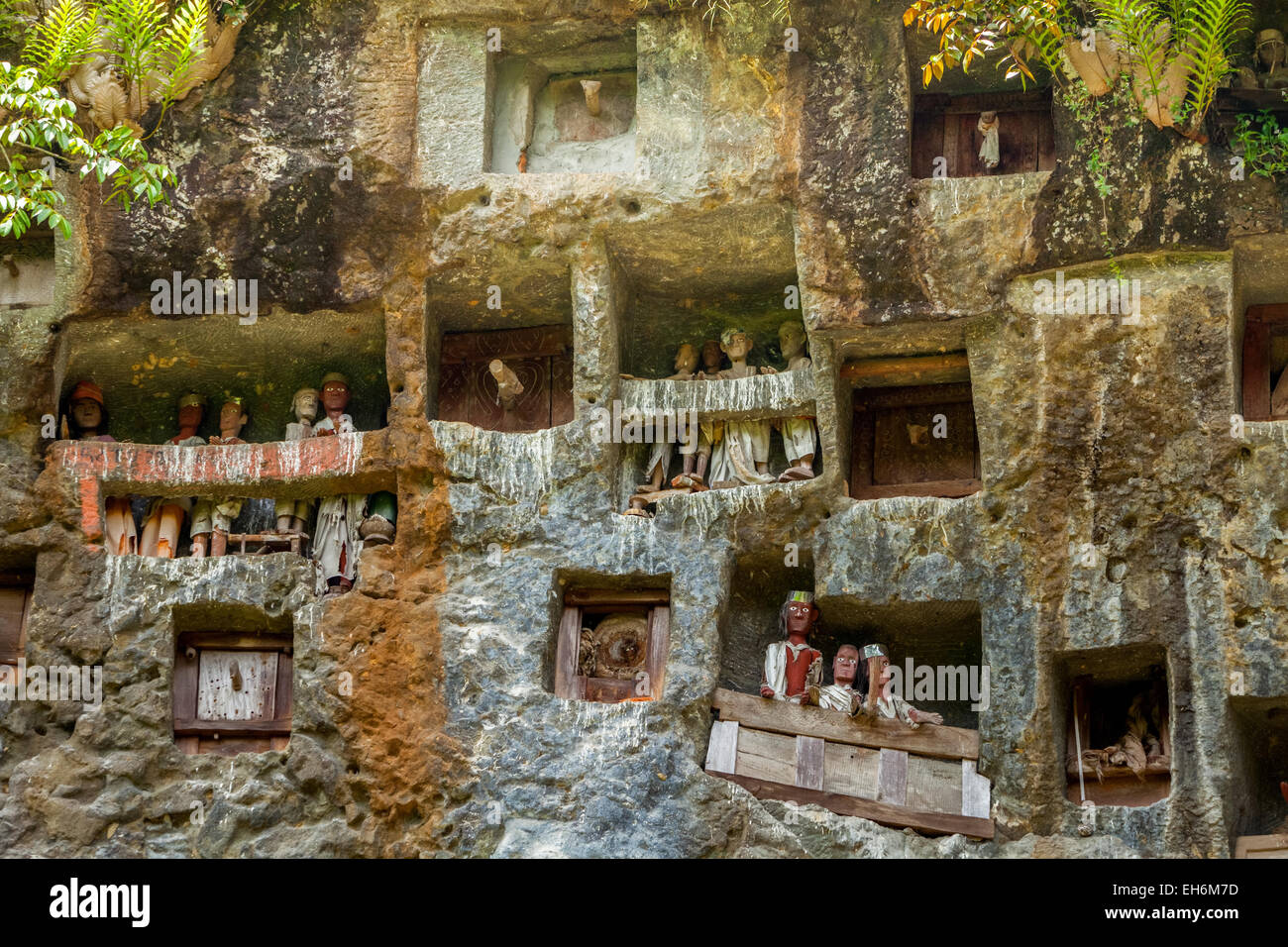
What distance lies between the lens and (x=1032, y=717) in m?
14.5

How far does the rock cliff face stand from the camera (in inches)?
570

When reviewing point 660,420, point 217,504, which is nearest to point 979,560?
point 660,420

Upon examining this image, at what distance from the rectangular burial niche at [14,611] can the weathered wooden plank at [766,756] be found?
5440 mm

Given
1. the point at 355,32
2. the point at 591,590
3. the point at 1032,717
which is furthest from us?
the point at 355,32

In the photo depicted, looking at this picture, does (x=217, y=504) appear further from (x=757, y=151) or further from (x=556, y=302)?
(x=757, y=151)

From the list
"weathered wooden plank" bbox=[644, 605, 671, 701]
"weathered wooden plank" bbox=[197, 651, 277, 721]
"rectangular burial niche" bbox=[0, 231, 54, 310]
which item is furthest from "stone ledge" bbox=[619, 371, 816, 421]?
"rectangular burial niche" bbox=[0, 231, 54, 310]

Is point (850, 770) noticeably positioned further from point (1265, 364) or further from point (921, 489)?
point (1265, 364)

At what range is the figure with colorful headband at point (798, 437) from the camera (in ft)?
51.0

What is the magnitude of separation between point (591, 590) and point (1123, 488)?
3889mm

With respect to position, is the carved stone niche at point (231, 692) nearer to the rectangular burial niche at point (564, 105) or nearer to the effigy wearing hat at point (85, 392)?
the effigy wearing hat at point (85, 392)

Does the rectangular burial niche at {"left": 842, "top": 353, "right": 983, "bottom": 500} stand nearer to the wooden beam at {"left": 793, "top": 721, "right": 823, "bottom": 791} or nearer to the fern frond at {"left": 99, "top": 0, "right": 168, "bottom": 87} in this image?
the wooden beam at {"left": 793, "top": 721, "right": 823, "bottom": 791}

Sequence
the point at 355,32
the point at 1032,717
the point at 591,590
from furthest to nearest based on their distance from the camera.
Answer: the point at 355,32, the point at 591,590, the point at 1032,717

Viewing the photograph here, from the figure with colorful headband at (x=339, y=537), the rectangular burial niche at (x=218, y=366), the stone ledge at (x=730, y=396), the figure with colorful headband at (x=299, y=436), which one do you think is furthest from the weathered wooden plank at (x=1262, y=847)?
the rectangular burial niche at (x=218, y=366)

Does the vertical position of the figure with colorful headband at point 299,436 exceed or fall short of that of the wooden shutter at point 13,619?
it exceeds it
